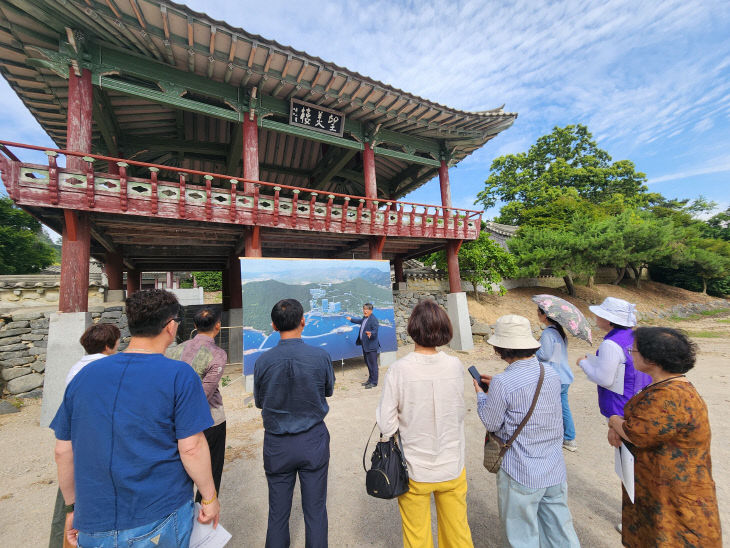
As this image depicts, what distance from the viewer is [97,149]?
868cm

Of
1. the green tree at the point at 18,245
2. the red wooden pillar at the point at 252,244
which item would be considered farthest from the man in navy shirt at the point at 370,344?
the green tree at the point at 18,245

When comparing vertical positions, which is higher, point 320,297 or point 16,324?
point 320,297

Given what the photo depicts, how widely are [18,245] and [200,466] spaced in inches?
945

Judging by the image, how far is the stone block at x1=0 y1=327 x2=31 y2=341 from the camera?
6434 mm

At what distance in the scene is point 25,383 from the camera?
6484 mm

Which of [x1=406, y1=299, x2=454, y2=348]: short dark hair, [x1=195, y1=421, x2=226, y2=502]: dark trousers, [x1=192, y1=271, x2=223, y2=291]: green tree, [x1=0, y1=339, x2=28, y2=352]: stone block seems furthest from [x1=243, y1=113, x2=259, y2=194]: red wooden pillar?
[x1=192, y1=271, x2=223, y2=291]: green tree

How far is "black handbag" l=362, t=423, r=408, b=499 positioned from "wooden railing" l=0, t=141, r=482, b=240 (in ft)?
20.3

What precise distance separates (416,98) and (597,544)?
31.3 ft

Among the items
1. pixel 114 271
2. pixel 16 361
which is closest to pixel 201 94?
pixel 114 271

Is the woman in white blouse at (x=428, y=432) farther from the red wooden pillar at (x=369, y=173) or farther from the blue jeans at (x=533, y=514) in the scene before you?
the red wooden pillar at (x=369, y=173)

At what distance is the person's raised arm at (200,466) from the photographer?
143 cm

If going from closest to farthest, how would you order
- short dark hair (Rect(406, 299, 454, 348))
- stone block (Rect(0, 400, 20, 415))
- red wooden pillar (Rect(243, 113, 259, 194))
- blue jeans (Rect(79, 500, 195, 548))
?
blue jeans (Rect(79, 500, 195, 548)) → short dark hair (Rect(406, 299, 454, 348)) → stone block (Rect(0, 400, 20, 415)) → red wooden pillar (Rect(243, 113, 259, 194))

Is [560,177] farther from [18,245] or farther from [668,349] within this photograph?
[18,245]

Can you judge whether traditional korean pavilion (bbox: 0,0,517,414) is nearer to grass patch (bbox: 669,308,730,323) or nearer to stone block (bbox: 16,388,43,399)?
stone block (bbox: 16,388,43,399)
